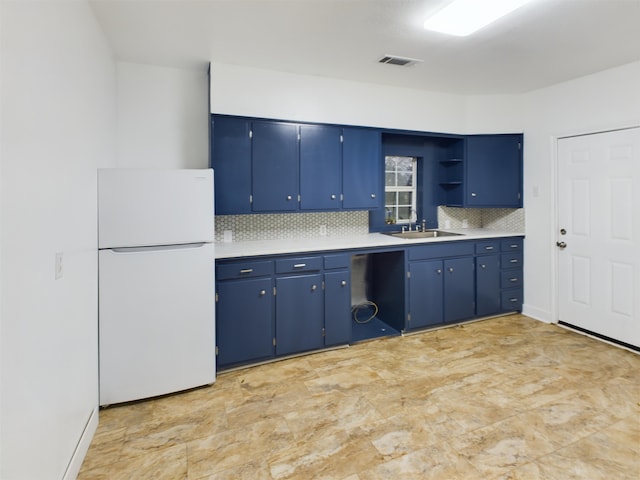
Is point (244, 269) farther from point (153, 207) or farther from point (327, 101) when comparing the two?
point (327, 101)

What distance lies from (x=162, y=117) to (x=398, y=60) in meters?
2.15

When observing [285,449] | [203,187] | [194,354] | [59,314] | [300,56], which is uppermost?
[300,56]

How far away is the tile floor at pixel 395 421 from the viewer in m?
1.88

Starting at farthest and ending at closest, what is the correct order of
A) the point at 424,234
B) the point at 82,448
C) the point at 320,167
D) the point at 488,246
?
the point at 424,234 < the point at 488,246 < the point at 320,167 < the point at 82,448

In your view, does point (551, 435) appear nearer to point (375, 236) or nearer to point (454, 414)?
point (454, 414)

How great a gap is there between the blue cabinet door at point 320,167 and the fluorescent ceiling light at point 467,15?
1.30 meters

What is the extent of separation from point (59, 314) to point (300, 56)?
2.50 m

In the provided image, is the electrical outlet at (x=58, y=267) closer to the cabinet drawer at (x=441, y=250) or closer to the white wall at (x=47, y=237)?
the white wall at (x=47, y=237)

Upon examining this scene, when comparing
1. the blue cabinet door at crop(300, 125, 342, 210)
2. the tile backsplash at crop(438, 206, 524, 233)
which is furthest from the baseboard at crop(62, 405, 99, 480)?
the tile backsplash at crop(438, 206, 524, 233)

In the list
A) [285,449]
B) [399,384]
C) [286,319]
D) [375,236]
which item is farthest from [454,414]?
[375,236]

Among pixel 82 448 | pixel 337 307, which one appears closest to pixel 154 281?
pixel 82 448

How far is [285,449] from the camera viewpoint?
6.65ft

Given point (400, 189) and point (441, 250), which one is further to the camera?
point (400, 189)

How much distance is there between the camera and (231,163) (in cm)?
315
